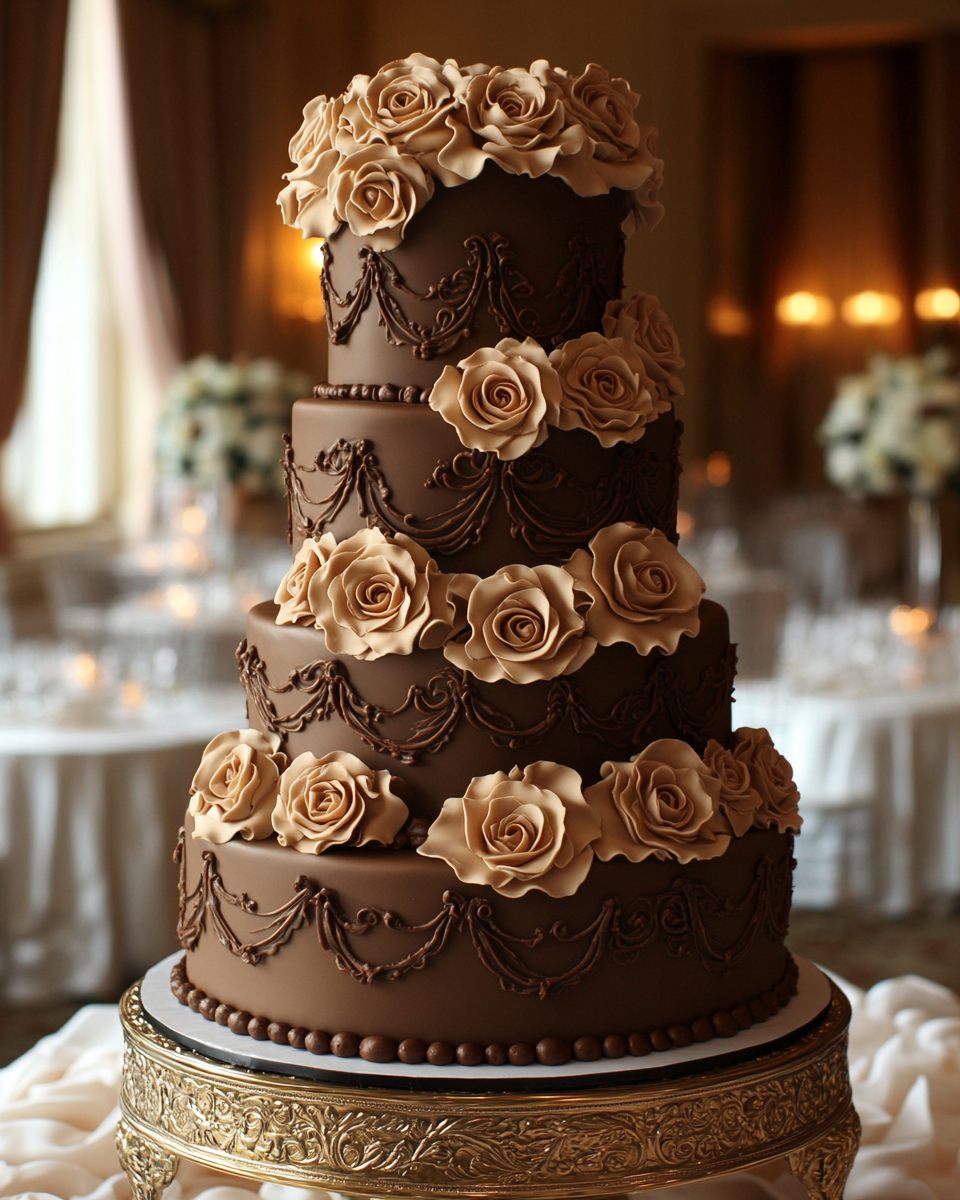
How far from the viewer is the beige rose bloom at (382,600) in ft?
7.52

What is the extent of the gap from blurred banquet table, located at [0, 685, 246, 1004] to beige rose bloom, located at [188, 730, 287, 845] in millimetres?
2209

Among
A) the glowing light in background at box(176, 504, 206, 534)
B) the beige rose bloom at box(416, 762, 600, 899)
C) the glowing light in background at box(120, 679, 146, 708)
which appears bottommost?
the glowing light in background at box(120, 679, 146, 708)

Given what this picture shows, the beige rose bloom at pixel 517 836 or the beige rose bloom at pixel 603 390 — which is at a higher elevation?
the beige rose bloom at pixel 603 390

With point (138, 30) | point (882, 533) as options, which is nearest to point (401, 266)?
point (138, 30)

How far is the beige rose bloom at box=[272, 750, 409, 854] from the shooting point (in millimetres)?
2303

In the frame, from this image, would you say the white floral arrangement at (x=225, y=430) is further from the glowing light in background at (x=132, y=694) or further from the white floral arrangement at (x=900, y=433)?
the white floral arrangement at (x=900, y=433)

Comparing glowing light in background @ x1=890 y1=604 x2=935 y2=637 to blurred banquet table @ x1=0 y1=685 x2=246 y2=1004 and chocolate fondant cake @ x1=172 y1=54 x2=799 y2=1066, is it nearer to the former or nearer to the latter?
blurred banquet table @ x1=0 y1=685 x2=246 y2=1004

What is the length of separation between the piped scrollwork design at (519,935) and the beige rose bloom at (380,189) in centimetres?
102

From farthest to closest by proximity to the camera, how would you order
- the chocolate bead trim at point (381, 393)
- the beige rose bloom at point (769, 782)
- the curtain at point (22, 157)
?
the curtain at point (22, 157), the beige rose bloom at point (769, 782), the chocolate bead trim at point (381, 393)

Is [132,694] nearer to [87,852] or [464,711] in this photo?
[87,852]

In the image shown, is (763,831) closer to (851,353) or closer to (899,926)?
(899,926)

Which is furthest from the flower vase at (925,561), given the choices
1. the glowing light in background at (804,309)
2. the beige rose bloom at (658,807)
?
the glowing light in background at (804,309)

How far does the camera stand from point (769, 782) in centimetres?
256

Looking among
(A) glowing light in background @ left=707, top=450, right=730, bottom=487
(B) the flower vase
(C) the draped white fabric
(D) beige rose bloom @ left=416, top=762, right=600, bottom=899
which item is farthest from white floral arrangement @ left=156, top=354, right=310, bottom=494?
(D) beige rose bloom @ left=416, top=762, right=600, bottom=899
